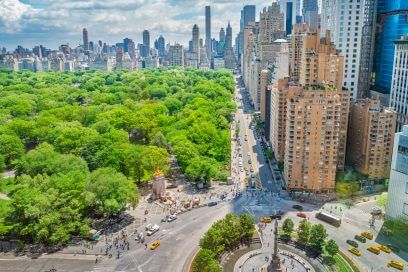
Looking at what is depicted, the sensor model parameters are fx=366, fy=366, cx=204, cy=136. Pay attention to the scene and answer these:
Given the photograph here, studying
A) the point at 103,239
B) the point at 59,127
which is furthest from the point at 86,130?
the point at 103,239

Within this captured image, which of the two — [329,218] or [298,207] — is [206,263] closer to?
[329,218]

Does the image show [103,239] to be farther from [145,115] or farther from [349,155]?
[145,115]

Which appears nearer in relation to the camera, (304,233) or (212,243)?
(212,243)

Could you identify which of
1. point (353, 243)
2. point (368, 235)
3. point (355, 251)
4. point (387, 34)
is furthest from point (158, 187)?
point (387, 34)

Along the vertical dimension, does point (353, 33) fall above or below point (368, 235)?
above

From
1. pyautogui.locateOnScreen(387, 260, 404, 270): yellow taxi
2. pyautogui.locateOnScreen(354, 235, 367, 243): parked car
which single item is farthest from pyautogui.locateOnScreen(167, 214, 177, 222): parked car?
pyautogui.locateOnScreen(387, 260, 404, 270): yellow taxi

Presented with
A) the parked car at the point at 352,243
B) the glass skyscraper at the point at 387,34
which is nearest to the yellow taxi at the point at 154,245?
the parked car at the point at 352,243
